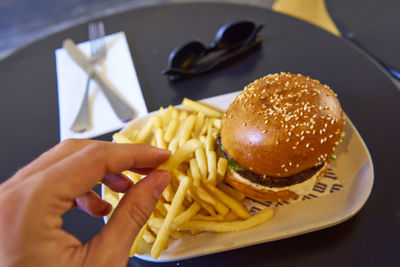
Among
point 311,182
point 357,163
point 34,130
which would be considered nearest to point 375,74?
point 357,163

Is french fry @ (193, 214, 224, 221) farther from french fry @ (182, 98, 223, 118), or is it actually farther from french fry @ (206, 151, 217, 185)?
french fry @ (182, 98, 223, 118)

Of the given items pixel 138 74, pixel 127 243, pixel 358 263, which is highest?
pixel 138 74

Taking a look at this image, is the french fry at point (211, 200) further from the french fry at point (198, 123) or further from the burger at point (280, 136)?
the french fry at point (198, 123)

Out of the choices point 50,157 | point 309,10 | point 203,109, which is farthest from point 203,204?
point 309,10

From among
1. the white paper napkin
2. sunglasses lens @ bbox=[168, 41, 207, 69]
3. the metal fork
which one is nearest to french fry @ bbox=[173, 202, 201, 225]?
the white paper napkin

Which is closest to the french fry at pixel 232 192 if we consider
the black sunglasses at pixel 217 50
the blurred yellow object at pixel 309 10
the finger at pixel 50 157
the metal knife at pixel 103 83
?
the finger at pixel 50 157

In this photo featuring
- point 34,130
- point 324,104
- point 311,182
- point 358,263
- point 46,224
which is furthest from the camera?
point 34,130

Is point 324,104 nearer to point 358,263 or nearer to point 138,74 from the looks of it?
point 358,263
